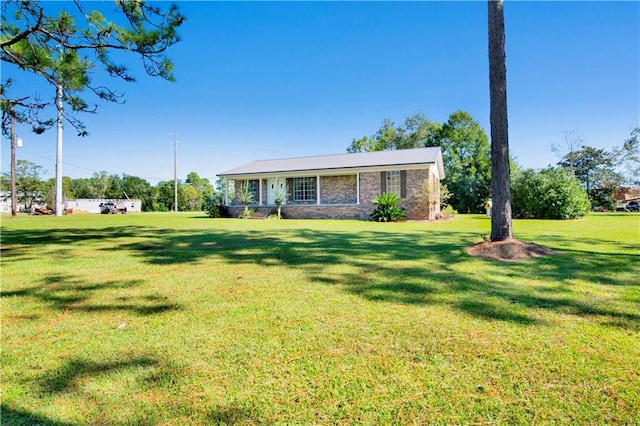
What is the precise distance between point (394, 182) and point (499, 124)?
42.1 feet

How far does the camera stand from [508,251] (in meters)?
5.44

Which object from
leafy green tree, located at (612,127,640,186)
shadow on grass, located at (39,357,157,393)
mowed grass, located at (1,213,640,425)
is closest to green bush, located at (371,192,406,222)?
mowed grass, located at (1,213,640,425)

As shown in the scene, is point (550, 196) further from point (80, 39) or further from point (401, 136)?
point (401, 136)

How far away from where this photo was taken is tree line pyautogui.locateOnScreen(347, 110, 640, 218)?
27.9m

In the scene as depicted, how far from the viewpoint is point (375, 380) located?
75.2 inches

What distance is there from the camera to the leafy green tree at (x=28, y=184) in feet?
158

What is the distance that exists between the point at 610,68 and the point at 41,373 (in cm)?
2385

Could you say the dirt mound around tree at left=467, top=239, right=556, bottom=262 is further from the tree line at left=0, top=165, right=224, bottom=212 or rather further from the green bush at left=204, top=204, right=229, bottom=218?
the tree line at left=0, top=165, right=224, bottom=212

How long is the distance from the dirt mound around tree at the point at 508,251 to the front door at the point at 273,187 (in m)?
17.3

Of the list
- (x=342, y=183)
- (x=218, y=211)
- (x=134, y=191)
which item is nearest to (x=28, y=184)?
(x=134, y=191)

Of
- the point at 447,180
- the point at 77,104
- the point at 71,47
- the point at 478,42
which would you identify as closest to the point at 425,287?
the point at 71,47

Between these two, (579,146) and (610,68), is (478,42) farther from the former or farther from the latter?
(579,146)

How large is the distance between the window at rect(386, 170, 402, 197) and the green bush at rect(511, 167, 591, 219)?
6.96 m

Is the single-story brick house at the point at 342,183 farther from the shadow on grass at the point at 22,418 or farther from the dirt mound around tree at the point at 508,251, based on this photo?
the shadow on grass at the point at 22,418
